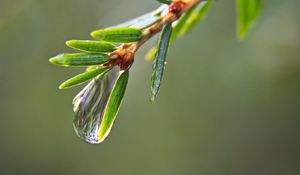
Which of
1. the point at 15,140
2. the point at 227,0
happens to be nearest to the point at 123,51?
the point at 227,0

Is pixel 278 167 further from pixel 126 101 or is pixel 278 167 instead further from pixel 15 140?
pixel 15 140

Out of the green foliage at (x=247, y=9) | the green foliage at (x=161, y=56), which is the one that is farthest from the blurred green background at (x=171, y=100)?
the green foliage at (x=161, y=56)

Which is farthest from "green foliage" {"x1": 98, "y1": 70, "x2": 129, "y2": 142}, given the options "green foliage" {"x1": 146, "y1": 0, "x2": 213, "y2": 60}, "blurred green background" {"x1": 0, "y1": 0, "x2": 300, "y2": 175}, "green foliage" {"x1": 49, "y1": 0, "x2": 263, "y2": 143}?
"blurred green background" {"x1": 0, "y1": 0, "x2": 300, "y2": 175}

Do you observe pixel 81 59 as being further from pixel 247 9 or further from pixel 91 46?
pixel 247 9

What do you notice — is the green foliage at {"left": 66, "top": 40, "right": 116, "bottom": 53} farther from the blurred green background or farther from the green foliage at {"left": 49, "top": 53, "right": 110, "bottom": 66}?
the blurred green background

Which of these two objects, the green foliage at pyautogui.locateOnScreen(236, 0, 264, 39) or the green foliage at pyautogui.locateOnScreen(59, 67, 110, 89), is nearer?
the green foliage at pyautogui.locateOnScreen(59, 67, 110, 89)

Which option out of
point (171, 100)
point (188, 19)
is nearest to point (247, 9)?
point (188, 19)
